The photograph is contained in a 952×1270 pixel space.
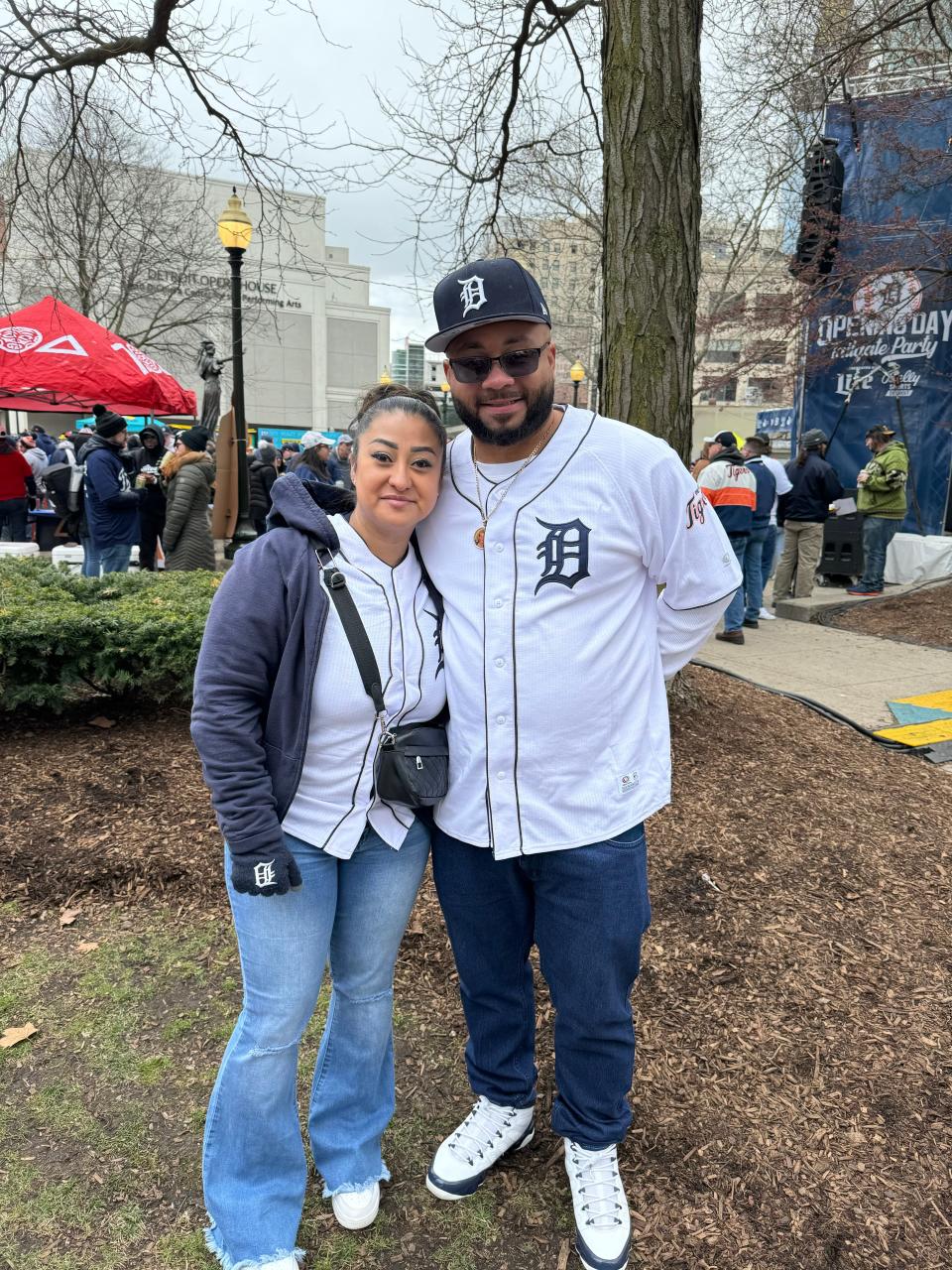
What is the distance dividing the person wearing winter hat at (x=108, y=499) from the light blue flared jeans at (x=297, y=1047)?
288 inches

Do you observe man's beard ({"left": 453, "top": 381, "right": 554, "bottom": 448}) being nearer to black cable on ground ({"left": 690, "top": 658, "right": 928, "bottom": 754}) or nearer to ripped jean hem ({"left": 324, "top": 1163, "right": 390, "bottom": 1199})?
ripped jean hem ({"left": 324, "top": 1163, "right": 390, "bottom": 1199})

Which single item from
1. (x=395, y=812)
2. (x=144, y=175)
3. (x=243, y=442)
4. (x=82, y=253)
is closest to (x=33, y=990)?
(x=395, y=812)

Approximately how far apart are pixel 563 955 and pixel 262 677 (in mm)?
908

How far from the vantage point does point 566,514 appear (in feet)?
6.22

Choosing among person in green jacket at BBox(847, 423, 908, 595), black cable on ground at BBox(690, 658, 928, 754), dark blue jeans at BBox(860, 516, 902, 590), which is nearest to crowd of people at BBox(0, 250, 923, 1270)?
black cable on ground at BBox(690, 658, 928, 754)

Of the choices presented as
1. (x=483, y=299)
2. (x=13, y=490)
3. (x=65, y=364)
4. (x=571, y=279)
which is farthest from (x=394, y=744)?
(x=571, y=279)

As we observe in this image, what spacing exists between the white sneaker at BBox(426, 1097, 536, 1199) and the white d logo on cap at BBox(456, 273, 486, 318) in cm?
193

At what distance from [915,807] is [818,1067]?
2.17 metres

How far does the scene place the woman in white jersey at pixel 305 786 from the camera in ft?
5.65

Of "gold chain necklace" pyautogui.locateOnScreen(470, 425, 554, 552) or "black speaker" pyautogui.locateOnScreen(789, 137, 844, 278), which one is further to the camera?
"black speaker" pyautogui.locateOnScreen(789, 137, 844, 278)

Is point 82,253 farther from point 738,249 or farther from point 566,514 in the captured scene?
point 566,514

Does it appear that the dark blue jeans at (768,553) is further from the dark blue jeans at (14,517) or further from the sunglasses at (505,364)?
the dark blue jeans at (14,517)

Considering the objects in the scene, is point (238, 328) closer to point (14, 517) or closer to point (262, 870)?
point (14, 517)

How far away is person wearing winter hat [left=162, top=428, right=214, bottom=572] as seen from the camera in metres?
8.16
